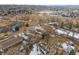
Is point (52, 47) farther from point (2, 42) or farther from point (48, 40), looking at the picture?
point (2, 42)

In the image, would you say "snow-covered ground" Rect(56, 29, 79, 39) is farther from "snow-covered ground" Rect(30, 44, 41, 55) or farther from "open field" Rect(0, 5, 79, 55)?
"snow-covered ground" Rect(30, 44, 41, 55)

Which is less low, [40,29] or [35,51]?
[40,29]

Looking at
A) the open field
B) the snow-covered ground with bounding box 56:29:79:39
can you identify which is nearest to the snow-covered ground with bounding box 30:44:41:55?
the open field

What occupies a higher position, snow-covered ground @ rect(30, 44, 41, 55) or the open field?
the open field

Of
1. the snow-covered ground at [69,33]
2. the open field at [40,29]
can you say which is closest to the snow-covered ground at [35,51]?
the open field at [40,29]

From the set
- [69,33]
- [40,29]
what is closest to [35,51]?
[40,29]

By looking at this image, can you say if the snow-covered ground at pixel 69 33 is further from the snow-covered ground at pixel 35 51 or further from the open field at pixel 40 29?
the snow-covered ground at pixel 35 51

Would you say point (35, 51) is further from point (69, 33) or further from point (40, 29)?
point (69, 33)

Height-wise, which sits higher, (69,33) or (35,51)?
(69,33)
